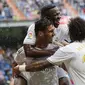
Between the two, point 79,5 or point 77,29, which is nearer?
point 77,29

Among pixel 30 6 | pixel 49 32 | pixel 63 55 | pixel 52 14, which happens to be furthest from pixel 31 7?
pixel 63 55

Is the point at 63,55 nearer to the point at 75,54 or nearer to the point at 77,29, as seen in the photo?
the point at 75,54

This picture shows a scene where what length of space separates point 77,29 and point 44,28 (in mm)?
703

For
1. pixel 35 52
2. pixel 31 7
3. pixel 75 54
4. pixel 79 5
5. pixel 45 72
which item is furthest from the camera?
pixel 79 5

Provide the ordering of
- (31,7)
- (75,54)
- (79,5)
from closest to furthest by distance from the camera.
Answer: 1. (75,54)
2. (31,7)
3. (79,5)

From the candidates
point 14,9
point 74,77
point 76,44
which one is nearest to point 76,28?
point 76,44

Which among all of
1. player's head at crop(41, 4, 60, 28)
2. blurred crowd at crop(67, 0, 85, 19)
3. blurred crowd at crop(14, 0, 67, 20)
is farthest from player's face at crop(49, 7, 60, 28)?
blurred crowd at crop(67, 0, 85, 19)

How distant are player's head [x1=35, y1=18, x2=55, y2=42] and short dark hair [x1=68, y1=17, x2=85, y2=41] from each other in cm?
59

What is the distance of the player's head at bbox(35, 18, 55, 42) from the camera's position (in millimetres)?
4629

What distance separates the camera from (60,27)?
4961 millimetres

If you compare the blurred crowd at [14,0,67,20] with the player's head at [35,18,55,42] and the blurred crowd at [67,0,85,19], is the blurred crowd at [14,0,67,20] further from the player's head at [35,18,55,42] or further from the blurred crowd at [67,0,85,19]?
the player's head at [35,18,55,42]

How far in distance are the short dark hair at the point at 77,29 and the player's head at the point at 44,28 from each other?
587mm

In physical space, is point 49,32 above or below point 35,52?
above

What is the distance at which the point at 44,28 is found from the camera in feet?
15.2
